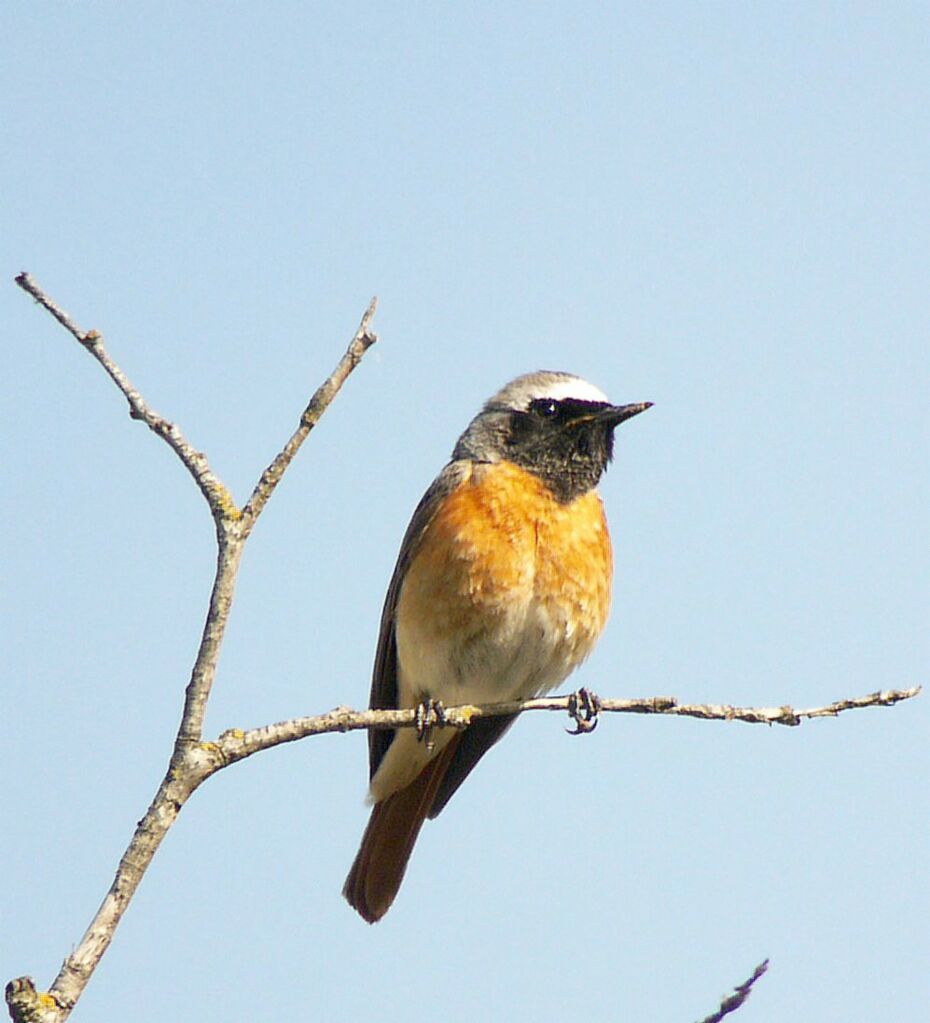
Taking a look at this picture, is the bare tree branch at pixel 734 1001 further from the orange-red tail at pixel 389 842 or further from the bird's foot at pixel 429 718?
the orange-red tail at pixel 389 842

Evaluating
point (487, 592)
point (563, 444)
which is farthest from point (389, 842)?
point (563, 444)

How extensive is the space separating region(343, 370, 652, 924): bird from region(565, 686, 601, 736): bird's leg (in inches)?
15.4

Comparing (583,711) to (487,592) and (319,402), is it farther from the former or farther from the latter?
(319,402)

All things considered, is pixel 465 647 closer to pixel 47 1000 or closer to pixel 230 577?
pixel 230 577

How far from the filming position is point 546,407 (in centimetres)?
694

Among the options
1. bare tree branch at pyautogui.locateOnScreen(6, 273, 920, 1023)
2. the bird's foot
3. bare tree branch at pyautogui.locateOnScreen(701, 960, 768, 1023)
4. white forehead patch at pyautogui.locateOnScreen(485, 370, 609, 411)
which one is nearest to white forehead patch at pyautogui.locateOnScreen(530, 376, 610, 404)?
white forehead patch at pyautogui.locateOnScreen(485, 370, 609, 411)

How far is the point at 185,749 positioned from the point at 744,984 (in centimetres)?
129

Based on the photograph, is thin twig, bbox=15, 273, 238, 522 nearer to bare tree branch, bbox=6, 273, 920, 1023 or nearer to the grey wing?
bare tree branch, bbox=6, 273, 920, 1023

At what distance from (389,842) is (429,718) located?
6.24 feet

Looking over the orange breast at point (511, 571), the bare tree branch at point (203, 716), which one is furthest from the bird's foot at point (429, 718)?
the bare tree branch at point (203, 716)

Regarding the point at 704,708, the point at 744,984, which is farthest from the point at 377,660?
the point at 744,984

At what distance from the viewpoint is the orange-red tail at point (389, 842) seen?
275 inches

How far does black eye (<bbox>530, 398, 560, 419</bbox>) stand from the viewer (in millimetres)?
6906

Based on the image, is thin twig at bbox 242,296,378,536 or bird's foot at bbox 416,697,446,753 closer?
thin twig at bbox 242,296,378,536
